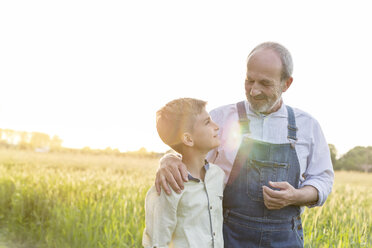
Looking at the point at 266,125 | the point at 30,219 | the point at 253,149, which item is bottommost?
the point at 30,219

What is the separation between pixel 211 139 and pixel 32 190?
5.53 meters

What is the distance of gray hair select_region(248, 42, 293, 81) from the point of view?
2.44m

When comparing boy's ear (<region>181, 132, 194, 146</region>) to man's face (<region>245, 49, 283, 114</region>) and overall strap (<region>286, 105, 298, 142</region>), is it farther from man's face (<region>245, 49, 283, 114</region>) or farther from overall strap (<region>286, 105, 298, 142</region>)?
overall strap (<region>286, 105, 298, 142</region>)

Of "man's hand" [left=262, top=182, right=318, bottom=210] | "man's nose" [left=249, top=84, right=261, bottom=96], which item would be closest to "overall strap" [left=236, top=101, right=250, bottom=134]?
"man's nose" [left=249, top=84, right=261, bottom=96]

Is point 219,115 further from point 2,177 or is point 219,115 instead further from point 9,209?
point 2,177

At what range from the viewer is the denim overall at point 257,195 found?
7.61 feet

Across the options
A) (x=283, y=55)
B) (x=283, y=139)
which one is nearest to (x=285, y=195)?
(x=283, y=139)

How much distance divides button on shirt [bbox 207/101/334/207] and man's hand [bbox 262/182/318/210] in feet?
0.34

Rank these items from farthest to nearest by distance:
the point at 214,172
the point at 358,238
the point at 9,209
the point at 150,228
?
the point at 9,209 < the point at 358,238 < the point at 214,172 < the point at 150,228

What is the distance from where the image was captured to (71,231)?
511 cm

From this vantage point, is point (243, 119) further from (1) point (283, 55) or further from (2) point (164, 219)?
(2) point (164, 219)

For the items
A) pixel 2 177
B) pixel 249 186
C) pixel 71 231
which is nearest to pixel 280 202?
pixel 249 186

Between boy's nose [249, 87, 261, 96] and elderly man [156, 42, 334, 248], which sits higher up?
boy's nose [249, 87, 261, 96]

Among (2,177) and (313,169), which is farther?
(2,177)
